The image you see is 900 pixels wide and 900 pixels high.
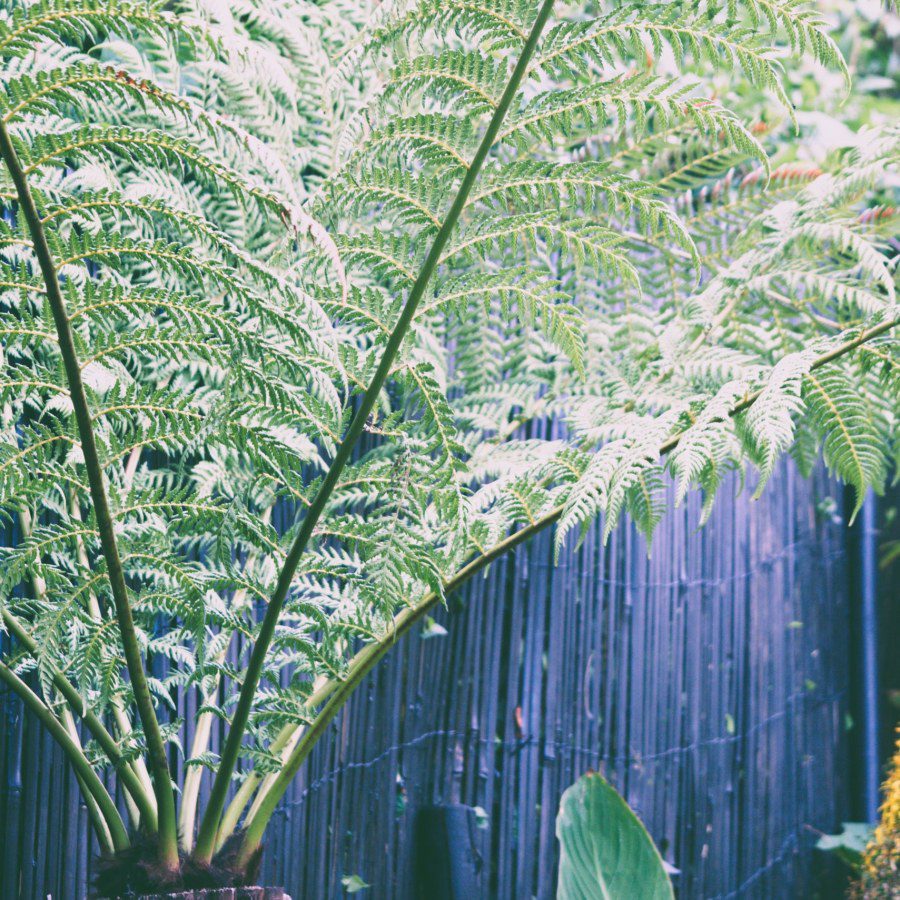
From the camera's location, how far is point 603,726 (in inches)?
82.2

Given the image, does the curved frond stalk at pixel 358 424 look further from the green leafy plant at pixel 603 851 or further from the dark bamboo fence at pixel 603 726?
the green leafy plant at pixel 603 851

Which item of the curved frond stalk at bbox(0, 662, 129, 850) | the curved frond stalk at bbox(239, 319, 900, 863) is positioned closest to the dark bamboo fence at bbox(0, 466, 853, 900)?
the curved frond stalk at bbox(0, 662, 129, 850)

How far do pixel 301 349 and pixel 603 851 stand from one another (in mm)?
982

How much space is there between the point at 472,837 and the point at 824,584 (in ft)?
4.89

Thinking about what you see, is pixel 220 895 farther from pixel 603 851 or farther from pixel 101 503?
pixel 603 851

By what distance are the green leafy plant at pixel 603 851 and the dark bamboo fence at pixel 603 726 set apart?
0.31 m

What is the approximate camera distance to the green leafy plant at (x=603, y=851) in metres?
1.49

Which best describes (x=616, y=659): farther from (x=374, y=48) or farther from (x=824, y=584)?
(x=374, y=48)

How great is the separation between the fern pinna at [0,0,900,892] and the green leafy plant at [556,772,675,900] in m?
0.53

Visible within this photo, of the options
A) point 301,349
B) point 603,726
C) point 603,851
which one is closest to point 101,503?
point 301,349

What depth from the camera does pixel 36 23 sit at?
755mm

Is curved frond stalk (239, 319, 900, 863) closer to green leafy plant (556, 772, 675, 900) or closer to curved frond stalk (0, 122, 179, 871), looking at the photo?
curved frond stalk (0, 122, 179, 871)

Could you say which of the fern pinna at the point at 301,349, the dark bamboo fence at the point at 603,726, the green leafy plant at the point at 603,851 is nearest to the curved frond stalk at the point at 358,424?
the fern pinna at the point at 301,349

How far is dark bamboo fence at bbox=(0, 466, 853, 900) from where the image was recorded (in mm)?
1544
